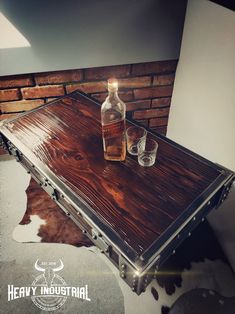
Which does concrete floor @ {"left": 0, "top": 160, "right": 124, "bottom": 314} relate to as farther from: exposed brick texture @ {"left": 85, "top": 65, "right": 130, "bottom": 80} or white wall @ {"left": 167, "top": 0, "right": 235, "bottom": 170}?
exposed brick texture @ {"left": 85, "top": 65, "right": 130, "bottom": 80}

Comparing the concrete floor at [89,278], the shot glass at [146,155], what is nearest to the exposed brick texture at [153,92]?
the shot glass at [146,155]

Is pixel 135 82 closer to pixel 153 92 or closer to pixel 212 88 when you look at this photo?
pixel 153 92

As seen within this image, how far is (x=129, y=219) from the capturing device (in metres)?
0.97

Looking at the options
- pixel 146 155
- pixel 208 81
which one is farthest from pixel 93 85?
pixel 146 155

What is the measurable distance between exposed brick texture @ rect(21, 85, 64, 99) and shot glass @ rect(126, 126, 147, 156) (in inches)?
32.5

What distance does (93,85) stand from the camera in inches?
73.7

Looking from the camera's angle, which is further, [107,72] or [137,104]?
[137,104]

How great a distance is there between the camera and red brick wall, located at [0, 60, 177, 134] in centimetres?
179

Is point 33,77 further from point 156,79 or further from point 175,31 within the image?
point 175,31

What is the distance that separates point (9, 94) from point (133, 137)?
1.08 metres

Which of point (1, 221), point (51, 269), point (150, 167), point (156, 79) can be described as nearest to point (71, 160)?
point (150, 167)

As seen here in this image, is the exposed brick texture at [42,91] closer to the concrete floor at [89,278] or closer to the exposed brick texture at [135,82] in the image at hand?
the exposed brick texture at [135,82]

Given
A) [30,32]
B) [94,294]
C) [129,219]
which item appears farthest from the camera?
[30,32]

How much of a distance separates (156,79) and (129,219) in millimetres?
1248
